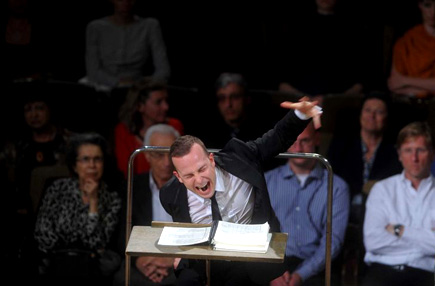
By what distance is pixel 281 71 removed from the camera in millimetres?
6727

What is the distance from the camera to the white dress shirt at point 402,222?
17.5ft

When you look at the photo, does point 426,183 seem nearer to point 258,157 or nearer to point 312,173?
point 312,173

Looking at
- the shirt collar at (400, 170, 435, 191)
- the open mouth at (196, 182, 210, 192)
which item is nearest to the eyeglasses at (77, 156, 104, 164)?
the shirt collar at (400, 170, 435, 191)

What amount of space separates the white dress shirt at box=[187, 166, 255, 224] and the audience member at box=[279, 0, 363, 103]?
253 centimetres

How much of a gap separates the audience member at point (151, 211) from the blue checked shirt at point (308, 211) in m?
0.62

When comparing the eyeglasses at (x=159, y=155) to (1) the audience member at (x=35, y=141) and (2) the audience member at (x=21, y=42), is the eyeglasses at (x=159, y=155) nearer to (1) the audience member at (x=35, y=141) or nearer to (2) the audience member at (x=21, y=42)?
(1) the audience member at (x=35, y=141)

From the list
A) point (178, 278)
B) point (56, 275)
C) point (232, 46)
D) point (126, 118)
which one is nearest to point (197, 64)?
point (232, 46)

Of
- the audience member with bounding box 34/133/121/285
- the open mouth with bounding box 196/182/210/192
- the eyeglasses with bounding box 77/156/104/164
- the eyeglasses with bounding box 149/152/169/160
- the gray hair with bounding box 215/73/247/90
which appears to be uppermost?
the gray hair with bounding box 215/73/247/90

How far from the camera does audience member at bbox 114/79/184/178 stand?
6.17 meters

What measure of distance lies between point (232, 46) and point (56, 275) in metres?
2.30

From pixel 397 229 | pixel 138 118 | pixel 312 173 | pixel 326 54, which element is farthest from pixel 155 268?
pixel 326 54

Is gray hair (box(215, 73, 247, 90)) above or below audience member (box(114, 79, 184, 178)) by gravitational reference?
above

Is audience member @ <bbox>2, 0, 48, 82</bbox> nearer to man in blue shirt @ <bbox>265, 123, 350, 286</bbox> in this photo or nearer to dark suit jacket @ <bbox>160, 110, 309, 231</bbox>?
man in blue shirt @ <bbox>265, 123, 350, 286</bbox>

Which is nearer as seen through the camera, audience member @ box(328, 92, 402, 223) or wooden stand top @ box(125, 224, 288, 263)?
wooden stand top @ box(125, 224, 288, 263)
